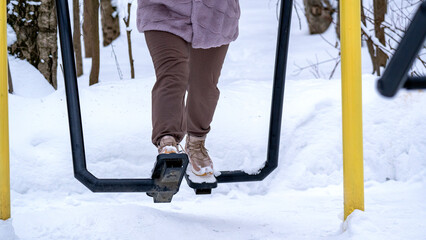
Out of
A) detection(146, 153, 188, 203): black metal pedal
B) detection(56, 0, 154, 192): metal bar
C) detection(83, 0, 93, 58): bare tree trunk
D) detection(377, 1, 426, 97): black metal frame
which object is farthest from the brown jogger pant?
detection(83, 0, 93, 58): bare tree trunk

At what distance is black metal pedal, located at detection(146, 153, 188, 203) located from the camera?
1870mm

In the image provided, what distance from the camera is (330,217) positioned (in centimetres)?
244

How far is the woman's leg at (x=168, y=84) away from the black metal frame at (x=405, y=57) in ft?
3.71

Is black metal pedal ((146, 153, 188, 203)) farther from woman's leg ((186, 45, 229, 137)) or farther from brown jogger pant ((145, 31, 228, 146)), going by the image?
woman's leg ((186, 45, 229, 137))

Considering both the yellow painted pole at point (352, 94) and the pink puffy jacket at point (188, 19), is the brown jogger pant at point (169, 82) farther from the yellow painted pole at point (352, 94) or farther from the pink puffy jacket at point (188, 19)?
the yellow painted pole at point (352, 94)

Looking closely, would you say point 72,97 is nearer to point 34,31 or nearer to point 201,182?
point 201,182

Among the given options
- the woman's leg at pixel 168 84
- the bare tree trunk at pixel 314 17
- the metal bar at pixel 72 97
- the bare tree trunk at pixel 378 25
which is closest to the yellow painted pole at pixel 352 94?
the woman's leg at pixel 168 84

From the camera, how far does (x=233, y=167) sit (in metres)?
3.26

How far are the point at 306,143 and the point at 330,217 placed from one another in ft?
2.89

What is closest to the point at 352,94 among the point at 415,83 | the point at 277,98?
the point at 277,98

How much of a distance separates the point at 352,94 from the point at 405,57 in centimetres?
119

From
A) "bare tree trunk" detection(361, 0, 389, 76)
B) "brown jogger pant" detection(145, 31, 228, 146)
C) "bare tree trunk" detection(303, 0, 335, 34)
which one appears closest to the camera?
"brown jogger pant" detection(145, 31, 228, 146)

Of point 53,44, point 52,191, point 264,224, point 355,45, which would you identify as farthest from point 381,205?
point 53,44

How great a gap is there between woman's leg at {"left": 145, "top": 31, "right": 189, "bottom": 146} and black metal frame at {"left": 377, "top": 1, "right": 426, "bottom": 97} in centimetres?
113
